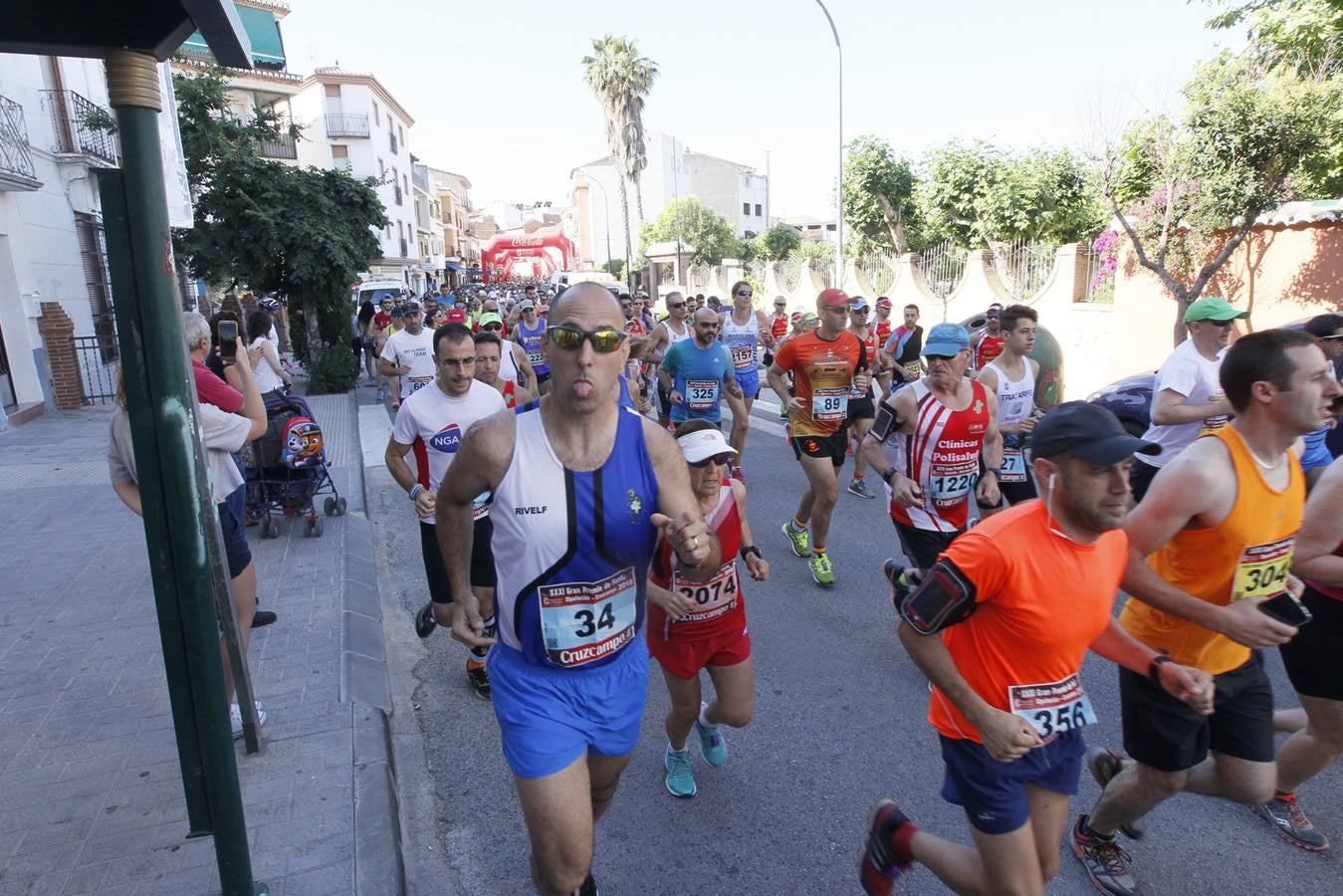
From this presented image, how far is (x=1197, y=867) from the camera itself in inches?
124

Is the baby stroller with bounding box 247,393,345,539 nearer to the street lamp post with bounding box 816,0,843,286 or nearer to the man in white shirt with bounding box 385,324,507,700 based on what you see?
the man in white shirt with bounding box 385,324,507,700

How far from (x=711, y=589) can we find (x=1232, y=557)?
1.81 meters

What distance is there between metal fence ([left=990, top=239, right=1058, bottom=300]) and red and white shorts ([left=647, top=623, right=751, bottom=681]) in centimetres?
1517

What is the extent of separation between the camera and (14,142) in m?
12.7

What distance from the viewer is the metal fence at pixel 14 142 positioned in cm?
1225

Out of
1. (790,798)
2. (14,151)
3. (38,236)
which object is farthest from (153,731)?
(38,236)

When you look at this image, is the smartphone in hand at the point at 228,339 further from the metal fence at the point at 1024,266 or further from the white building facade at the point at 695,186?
the white building facade at the point at 695,186

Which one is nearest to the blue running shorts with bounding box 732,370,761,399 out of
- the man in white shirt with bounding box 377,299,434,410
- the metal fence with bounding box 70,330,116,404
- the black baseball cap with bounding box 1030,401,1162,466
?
the man in white shirt with bounding box 377,299,434,410

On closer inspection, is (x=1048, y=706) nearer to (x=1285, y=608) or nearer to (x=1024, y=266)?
(x=1285, y=608)

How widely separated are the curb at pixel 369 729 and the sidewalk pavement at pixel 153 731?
1 centimetres

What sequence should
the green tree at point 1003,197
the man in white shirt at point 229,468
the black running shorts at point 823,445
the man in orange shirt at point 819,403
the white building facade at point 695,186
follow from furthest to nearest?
the white building facade at point 695,186 < the green tree at point 1003,197 < the black running shorts at point 823,445 < the man in orange shirt at point 819,403 < the man in white shirt at point 229,468

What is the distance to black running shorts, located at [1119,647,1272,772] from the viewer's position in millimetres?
2785

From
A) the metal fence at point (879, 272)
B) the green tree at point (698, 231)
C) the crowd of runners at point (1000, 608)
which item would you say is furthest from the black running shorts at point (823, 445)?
the green tree at point (698, 231)

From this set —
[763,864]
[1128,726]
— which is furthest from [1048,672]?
[763,864]
